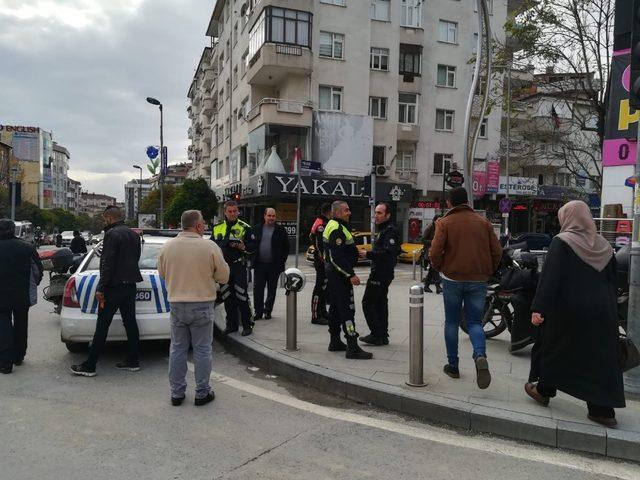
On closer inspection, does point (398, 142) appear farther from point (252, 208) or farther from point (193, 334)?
point (193, 334)

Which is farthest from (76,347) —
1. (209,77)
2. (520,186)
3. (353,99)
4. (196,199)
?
(209,77)

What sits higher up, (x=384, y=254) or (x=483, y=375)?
(x=384, y=254)

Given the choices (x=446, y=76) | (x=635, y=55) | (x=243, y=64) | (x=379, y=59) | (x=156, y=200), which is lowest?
(x=635, y=55)

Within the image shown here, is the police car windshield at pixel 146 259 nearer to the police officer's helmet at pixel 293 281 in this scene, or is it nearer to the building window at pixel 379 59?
the police officer's helmet at pixel 293 281

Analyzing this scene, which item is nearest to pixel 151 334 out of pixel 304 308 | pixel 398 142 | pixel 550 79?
pixel 304 308

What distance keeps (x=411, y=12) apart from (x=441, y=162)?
938 cm

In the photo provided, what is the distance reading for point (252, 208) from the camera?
117 feet

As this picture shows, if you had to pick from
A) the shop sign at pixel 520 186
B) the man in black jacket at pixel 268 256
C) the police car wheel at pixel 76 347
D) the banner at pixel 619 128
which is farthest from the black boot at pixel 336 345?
the shop sign at pixel 520 186

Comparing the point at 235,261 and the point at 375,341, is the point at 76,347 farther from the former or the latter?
the point at 375,341

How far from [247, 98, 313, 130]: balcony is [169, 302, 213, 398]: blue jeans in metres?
24.6

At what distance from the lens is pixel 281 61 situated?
28.3 m

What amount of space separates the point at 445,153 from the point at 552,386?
30422 millimetres

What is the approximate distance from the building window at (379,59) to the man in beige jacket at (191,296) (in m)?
28.8

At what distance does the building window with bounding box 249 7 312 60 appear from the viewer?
1113 inches
